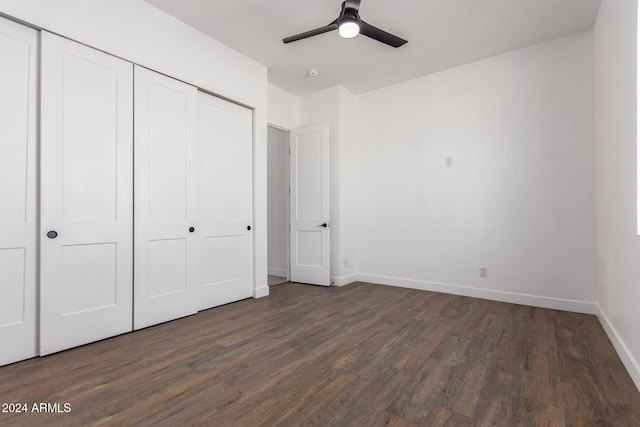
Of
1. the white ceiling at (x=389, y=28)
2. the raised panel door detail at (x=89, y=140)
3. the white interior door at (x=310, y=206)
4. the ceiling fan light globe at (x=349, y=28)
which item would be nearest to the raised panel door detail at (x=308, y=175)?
the white interior door at (x=310, y=206)

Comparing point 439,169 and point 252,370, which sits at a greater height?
point 439,169

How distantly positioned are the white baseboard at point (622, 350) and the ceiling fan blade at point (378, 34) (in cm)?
295

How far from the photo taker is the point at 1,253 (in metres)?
2.17

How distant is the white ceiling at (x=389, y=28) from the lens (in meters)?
2.94

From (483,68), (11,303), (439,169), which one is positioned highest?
(483,68)

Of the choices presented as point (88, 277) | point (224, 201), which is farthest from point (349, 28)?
point (88, 277)

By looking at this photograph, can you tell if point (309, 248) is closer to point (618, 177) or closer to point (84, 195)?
point (84, 195)

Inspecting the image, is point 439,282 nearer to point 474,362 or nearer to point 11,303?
point 474,362

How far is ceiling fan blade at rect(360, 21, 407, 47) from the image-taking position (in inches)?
105

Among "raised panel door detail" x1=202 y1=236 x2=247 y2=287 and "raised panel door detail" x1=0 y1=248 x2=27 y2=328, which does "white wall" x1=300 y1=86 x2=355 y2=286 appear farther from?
"raised panel door detail" x1=0 y1=248 x2=27 y2=328

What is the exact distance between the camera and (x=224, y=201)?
3.69 metres

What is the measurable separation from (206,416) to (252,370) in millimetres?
509

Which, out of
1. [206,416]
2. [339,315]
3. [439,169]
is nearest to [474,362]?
[339,315]

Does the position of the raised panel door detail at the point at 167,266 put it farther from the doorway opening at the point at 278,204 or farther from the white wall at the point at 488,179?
the white wall at the point at 488,179
